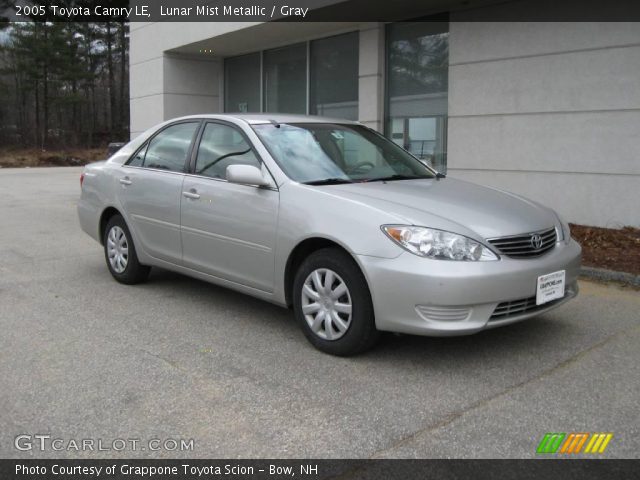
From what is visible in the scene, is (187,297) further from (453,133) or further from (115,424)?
(453,133)

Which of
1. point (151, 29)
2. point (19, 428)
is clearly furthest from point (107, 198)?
point (151, 29)

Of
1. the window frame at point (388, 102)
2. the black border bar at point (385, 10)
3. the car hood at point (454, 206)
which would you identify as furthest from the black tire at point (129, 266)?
the window frame at point (388, 102)

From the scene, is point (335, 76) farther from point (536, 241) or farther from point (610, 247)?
point (536, 241)

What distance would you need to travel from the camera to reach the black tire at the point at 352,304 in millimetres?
4016

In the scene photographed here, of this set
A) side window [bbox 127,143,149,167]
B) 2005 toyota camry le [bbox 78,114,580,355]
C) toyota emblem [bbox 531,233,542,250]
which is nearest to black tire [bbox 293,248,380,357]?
2005 toyota camry le [bbox 78,114,580,355]

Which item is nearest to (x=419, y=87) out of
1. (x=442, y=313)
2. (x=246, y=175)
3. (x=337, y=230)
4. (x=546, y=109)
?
(x=546, y=109)

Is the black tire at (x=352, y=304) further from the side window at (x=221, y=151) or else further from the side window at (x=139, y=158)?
the side window at (x=139, y=158)

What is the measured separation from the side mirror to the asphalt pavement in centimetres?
111

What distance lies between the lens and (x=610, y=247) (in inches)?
293

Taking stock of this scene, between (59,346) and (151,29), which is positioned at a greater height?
(151,29)

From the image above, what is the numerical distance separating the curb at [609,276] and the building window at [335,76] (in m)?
6.07

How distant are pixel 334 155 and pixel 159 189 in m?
1.61
